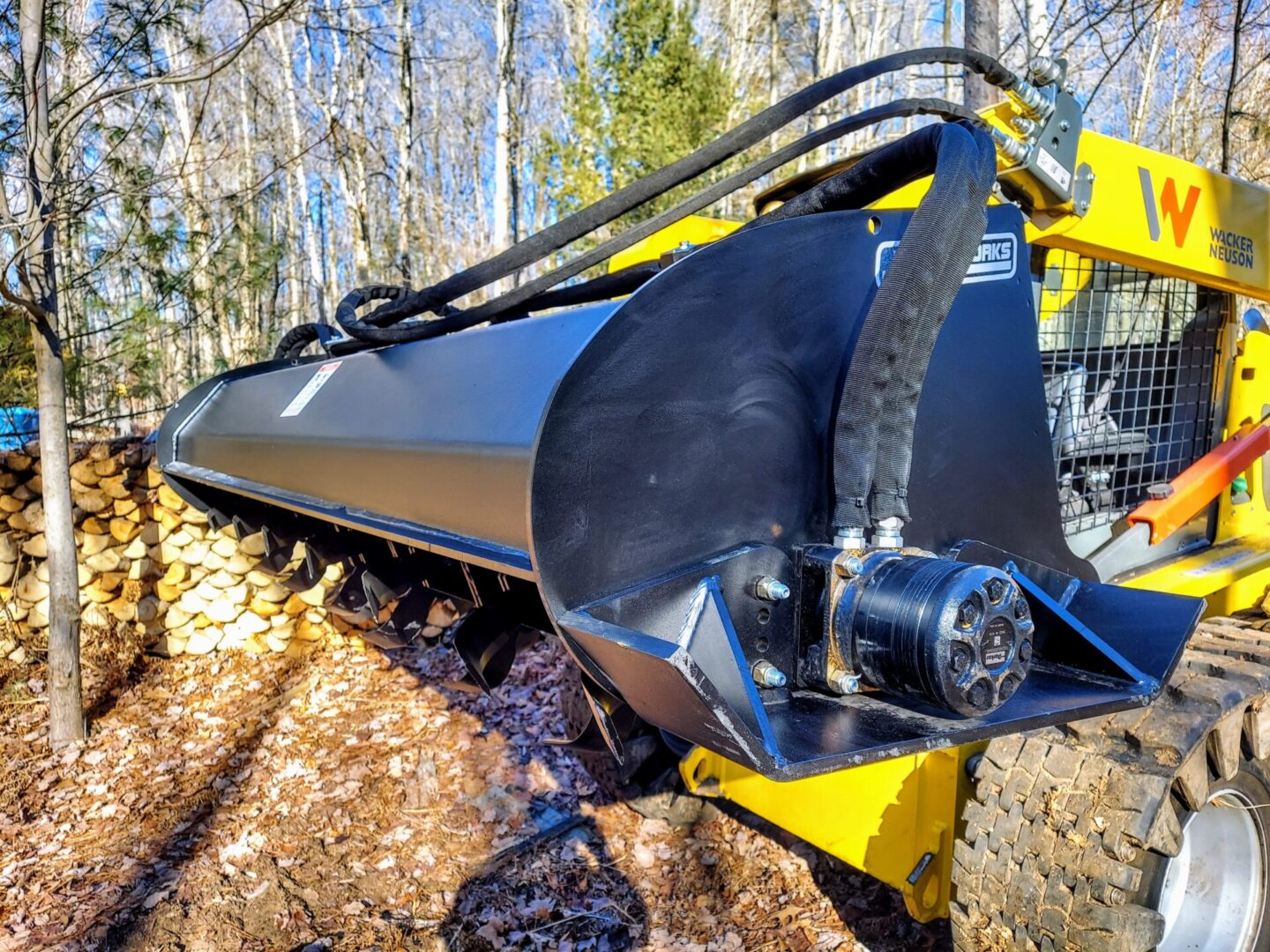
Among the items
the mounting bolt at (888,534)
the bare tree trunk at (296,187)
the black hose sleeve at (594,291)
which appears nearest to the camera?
the mounting bolt at (888,534)

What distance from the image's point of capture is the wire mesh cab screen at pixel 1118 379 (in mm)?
2338

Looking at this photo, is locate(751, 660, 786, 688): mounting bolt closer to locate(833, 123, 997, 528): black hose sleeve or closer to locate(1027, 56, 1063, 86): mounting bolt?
locate(833, 123, 997, 528): black hose sleeve

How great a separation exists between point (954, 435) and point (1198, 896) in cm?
144

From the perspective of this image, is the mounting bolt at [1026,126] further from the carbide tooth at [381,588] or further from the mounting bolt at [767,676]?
the carbide tooth at [381,588]

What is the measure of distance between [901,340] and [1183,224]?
1.54 metres

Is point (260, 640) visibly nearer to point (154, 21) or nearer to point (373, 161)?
point (154, 21)

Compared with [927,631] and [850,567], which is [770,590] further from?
[927,631]

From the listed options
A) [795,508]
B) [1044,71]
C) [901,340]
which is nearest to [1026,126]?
[1044,71]

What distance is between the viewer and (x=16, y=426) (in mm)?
4883

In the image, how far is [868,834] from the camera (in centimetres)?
218

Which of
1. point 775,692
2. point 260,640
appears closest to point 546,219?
point 260,640

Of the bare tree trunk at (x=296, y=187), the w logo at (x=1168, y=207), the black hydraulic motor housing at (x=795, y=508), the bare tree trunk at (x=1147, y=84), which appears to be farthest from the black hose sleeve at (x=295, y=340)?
the bare tree trunk at (x=1147, y=84)

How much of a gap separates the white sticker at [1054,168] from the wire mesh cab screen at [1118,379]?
0.25 m

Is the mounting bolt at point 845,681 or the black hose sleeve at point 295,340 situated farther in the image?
the black hose sleeve at point 295,340
